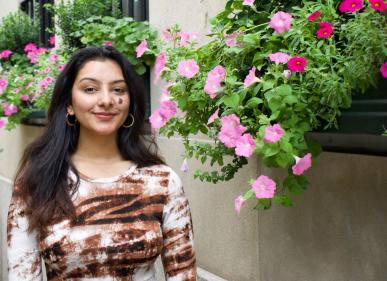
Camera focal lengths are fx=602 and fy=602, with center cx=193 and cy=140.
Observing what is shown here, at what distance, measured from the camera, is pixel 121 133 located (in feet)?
7.30

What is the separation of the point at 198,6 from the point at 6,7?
6.26m

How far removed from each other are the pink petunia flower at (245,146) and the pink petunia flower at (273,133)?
0.07 metres

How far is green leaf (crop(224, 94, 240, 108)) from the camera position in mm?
1906

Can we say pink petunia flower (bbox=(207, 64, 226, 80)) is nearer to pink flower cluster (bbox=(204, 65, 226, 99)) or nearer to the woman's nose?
pink flower cluster (bbox=(204, 65, 226, 99))

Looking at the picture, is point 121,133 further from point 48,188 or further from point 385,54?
point 385,54

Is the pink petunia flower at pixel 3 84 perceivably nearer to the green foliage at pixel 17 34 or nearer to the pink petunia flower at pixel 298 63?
the green foliage at pixel 17 34

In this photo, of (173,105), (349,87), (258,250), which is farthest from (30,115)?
(349,87)

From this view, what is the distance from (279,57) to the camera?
1.85m

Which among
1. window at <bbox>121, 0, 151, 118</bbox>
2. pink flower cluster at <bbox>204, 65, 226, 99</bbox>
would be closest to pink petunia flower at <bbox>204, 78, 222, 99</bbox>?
pink flower cluster at <bbox>204, 65, 226, 99</bbox>

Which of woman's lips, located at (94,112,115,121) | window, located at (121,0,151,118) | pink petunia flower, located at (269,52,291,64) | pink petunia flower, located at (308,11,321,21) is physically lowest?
woman's lips, located at (94,112,115,121)

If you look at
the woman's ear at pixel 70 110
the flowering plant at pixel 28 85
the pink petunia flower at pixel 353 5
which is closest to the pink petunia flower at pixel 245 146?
the pink petunia flower at pixel 353 5

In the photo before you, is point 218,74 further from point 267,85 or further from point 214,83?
point 267,85

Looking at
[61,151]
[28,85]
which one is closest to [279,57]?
[61,151]

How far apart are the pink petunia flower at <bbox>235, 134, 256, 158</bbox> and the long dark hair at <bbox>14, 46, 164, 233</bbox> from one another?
1.44 ft
